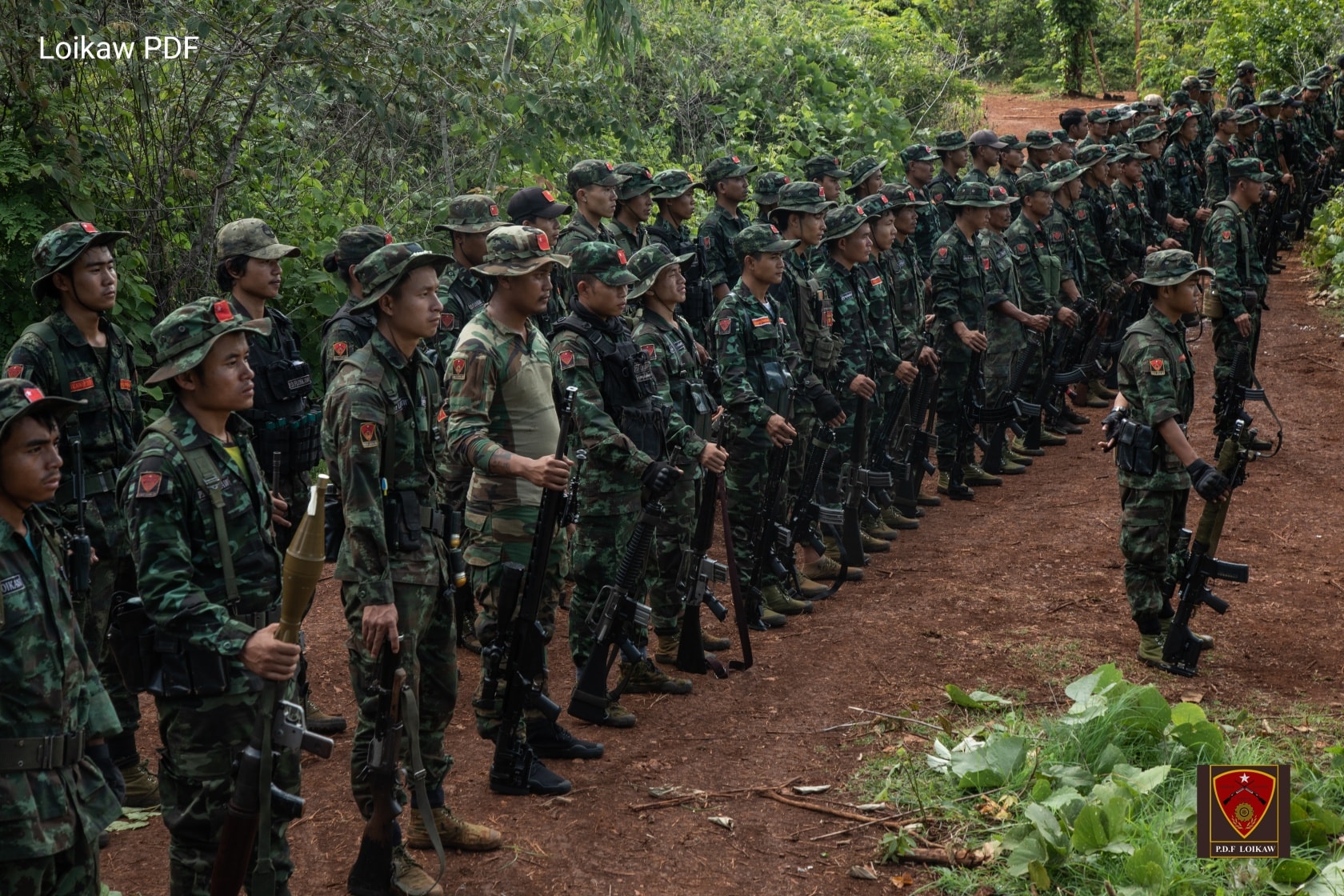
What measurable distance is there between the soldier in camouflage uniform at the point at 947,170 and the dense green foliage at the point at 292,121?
326 cm

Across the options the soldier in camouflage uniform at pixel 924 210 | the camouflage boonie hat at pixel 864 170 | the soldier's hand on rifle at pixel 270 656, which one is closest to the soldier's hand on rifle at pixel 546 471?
the soldier's hand on rifle at pixel 270 656

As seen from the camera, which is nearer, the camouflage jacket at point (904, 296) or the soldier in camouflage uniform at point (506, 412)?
the soldier in camouflage uniform at point (506, 412)

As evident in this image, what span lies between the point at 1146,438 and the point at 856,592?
7.97 ft

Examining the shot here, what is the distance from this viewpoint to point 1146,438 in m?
7.42

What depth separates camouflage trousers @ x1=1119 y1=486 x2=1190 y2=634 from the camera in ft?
24.7

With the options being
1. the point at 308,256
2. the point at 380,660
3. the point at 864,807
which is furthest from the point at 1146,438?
the point at 308,256

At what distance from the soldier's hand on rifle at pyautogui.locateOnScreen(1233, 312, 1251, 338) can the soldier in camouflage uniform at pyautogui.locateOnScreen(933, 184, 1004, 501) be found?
7.05 feet

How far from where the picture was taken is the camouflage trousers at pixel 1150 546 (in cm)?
752

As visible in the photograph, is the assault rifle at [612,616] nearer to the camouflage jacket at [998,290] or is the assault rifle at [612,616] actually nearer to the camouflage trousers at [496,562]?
the camouflage trousers at [496,562]

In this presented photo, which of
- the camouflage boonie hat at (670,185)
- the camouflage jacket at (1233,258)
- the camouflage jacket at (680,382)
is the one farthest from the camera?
the camouflage jacket at (1233,258)

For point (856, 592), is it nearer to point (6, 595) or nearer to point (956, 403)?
point (956, 403)

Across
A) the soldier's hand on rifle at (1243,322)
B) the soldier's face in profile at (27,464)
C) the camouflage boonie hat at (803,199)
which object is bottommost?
the soldier's hand on rifle at (1243,322)

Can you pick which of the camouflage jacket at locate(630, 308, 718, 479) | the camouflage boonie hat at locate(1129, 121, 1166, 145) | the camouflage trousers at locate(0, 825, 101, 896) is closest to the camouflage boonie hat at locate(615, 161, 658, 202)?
the camouflage jacket at locate(630, 308, 718, 479)

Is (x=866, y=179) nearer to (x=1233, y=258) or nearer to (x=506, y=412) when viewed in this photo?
(x=1233, y=258)
